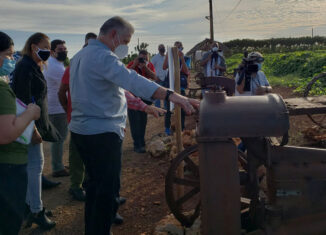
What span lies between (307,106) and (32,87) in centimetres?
263

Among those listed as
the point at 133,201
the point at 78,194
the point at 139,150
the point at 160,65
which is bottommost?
the point at 133,201

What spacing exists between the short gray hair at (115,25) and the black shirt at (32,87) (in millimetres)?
1096

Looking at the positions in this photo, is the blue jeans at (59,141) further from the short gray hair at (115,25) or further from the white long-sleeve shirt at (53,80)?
the short gray hair at (115,25)

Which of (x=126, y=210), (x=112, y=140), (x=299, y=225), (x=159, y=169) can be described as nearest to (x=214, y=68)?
(x=159, y=169)

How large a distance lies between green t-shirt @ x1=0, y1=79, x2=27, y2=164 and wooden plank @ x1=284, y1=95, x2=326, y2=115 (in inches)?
75.7

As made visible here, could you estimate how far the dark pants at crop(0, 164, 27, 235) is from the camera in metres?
2.20

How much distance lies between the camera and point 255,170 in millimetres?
2221

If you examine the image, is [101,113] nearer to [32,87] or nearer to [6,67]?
[6,67]

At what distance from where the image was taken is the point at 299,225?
2.12m

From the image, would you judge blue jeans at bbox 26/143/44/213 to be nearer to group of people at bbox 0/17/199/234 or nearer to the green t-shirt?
group of people at bbox 0/17/199/234

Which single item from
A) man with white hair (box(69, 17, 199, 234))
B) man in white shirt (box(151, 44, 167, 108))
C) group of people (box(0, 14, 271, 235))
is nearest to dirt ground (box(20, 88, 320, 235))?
group of people (box(0, 14, 271, 235))

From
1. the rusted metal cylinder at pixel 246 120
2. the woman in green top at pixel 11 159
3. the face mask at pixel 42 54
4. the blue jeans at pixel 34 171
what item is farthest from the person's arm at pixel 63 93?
the rusted metal cylinder at pixel 246 120

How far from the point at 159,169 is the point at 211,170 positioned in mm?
3454

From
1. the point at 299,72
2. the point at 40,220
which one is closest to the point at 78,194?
the point at 40,220
